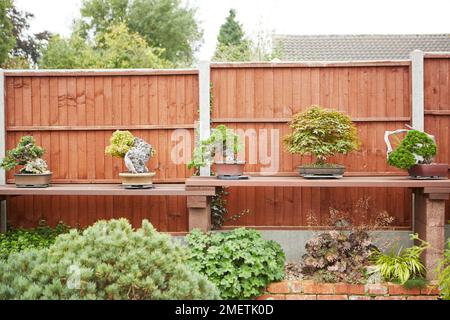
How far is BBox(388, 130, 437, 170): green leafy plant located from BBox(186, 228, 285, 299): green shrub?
5.39 ft

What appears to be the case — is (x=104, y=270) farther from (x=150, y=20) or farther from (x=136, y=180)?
(x=150, y=20)

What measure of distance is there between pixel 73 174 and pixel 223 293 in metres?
2.61

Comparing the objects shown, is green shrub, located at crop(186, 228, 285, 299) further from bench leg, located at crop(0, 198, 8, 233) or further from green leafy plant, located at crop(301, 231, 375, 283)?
bench leg, located at crop(0, 198, 8, 233)

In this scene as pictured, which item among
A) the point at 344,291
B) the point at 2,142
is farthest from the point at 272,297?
the point at 2,142

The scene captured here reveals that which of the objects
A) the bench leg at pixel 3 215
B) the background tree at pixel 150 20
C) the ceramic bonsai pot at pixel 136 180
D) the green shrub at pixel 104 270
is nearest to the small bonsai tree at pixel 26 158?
the bench leg at pixel 3 215

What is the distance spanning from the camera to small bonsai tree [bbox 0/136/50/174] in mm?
5785

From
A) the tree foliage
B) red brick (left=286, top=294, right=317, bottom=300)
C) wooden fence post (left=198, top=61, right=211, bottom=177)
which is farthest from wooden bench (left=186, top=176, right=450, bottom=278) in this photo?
the tree foliage

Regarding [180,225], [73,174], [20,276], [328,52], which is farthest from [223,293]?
[328,52]

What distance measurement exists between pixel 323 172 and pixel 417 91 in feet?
5.07

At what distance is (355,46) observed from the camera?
17.5 metres

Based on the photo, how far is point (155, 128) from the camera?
627cm

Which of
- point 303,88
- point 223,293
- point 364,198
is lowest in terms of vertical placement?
point 223,293

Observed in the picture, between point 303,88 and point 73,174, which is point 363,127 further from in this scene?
point 73,174

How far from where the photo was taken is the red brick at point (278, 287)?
16.6 feet
